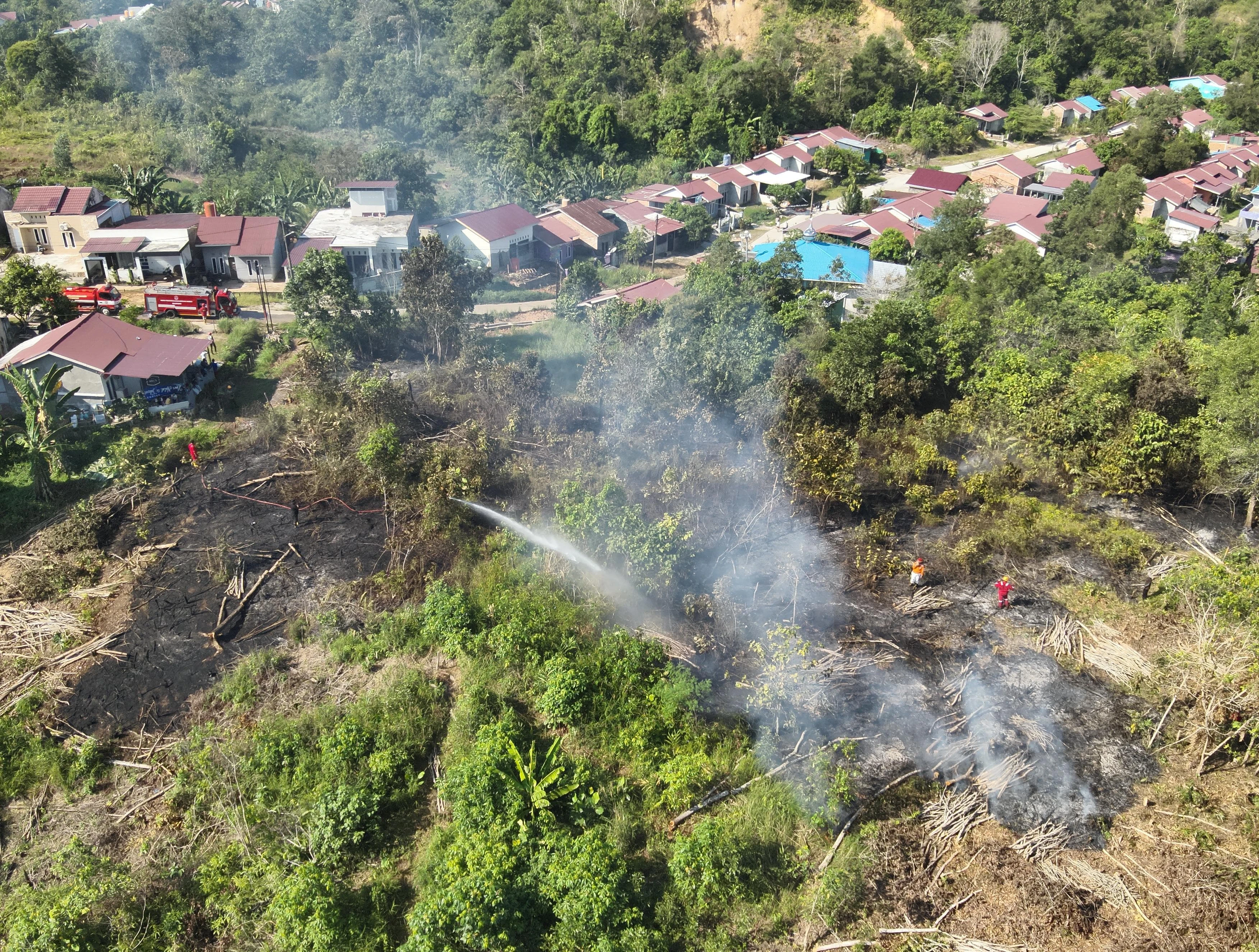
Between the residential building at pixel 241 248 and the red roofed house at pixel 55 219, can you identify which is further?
the red roofed house at pixel 55 219

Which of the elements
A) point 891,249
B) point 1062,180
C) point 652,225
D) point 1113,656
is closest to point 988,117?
point 1062,180

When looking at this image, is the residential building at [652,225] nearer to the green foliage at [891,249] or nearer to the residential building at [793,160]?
the green foliage at [891,249]

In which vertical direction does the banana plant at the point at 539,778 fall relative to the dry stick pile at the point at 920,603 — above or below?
above

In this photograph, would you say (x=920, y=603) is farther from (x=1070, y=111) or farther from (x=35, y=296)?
(x=1070, y=111)

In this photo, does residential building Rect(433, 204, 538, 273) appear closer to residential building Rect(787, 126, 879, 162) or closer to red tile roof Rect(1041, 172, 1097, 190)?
residential building Rect(787, 126, 879, 162)

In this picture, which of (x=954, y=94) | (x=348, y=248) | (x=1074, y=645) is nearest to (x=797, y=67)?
(x=954, y=94)

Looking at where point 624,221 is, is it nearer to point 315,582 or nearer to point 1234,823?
point 315,582

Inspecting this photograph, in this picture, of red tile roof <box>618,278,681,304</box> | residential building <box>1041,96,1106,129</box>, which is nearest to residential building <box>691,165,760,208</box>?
red tile roof <box>618,278,681,304</box>

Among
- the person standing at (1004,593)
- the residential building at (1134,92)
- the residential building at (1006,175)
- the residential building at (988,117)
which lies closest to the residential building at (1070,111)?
the residential building at (1134,92)
